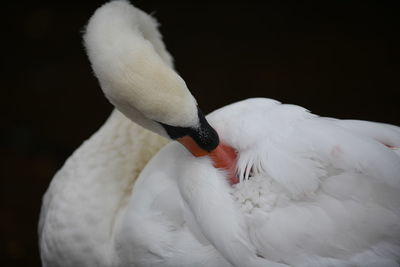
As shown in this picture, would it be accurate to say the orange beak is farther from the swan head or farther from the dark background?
the dark background

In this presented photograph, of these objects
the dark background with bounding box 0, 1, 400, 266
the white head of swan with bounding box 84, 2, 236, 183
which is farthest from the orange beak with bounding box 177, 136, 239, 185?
the dark background with bounding box 0, 1, 400, 266

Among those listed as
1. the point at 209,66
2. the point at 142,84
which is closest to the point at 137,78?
the point at 142,84

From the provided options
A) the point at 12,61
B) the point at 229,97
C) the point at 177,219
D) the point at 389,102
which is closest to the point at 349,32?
the point at 389,102

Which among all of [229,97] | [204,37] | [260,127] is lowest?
[229,97]

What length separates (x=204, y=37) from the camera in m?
3.27

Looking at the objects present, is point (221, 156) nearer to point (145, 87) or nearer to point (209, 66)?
point (145, 87)

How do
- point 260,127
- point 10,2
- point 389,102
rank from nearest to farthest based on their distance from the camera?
point 260,127
point 389,102
point 10,2

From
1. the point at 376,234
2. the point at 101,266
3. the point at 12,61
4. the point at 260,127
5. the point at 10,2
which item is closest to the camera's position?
the point at 376,234

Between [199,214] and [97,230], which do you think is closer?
[199,214]

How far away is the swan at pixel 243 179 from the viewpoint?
4.02ft

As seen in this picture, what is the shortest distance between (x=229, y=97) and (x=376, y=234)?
181cm

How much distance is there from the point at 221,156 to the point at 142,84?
0.28m

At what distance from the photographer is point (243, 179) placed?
1302mm

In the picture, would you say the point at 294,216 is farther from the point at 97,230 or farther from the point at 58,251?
the point at 58,251
